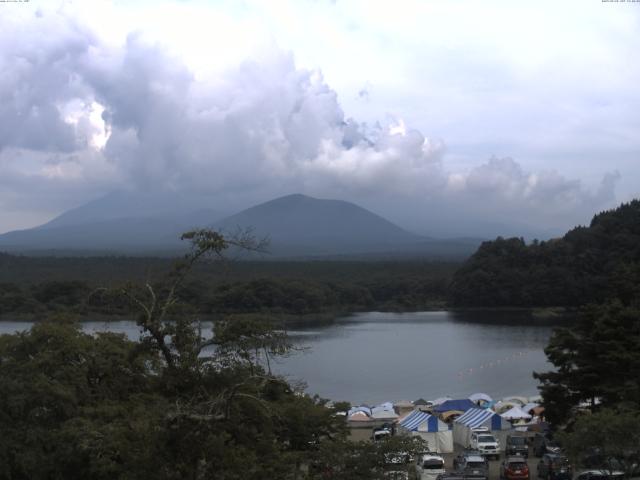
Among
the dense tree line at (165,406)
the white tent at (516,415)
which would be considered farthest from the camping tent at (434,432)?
the dense tree line at (165,406)

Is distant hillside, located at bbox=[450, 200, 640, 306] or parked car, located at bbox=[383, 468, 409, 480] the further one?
distant hillside, located at bbox=[450, 200, 640, 306]

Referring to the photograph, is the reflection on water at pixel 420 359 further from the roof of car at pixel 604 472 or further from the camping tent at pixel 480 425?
the roof of car at pixel 604 472

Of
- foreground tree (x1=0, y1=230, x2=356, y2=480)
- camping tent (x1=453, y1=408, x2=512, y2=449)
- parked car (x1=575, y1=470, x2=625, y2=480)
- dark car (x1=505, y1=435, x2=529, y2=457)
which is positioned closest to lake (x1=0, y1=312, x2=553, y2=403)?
camping tent (x1=453, y1=408, x2=512, y2=449)

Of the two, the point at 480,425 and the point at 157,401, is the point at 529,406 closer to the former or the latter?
the point at 480,425

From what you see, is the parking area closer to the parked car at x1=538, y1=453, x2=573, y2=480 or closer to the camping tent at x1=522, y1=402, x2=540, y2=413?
the parked car at x1=538, y1=453, x2=573, y2=480

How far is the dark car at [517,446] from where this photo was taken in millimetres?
15047

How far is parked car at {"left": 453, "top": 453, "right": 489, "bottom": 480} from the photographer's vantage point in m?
12.2

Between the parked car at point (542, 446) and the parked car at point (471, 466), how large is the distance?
1.96 meters

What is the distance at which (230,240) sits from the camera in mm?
5977

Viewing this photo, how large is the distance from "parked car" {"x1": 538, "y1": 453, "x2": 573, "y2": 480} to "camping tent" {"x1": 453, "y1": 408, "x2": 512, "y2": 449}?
339 cm

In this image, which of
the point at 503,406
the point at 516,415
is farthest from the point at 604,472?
the point at 503,406

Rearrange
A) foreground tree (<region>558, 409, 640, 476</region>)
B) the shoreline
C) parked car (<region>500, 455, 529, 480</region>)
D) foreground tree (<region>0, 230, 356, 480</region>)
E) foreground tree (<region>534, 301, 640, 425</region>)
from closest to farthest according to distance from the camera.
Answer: foreground tree (<region>0, 230, 356, 480</region>)
foreground tree (<region>558, 409, 640, 476</region>)
parked car (<region>500, 455, 529, 480</region>)
foreground tree (<region>534, 301, 640, 425</region>)
the shoreline

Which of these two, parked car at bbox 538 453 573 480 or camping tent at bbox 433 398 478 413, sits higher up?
parked car at bbox 538 453 573 480

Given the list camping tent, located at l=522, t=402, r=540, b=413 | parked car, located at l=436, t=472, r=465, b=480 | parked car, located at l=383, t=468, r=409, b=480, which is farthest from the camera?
camping tent, located at l=522, t=402, r=540, b=413
